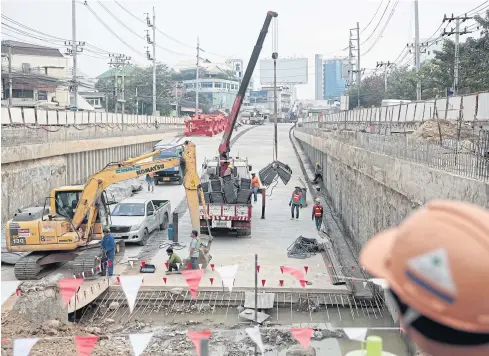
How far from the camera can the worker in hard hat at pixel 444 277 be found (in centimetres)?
148

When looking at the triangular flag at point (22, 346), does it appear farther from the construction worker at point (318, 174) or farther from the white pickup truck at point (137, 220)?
the construction worker at point (318, 174)

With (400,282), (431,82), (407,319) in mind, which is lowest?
(407,319)

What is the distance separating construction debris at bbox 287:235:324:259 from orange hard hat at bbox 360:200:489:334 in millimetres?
18562

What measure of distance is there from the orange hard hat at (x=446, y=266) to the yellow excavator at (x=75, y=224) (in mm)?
16020

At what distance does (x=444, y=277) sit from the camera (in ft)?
4.89

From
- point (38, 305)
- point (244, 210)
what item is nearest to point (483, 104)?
point (244, 210)

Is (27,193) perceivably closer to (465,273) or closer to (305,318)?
(305,318)

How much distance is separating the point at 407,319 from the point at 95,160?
40.8 m

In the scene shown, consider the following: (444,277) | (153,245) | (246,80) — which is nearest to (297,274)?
(153,245)

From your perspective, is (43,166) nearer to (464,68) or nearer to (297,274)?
(297,274)

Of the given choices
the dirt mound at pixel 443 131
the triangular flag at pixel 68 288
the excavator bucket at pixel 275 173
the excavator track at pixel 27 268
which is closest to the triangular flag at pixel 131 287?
the triangular flag at pixel 68 288

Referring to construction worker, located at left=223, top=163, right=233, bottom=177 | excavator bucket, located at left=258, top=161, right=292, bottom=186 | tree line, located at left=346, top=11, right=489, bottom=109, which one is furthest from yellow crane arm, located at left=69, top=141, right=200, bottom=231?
tree line, located at left=346, top=11, right=489, bottom=109

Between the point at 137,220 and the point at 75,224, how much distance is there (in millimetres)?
4668

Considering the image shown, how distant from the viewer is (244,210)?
2261 cm
